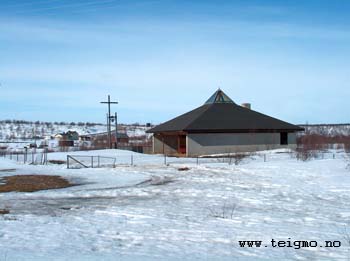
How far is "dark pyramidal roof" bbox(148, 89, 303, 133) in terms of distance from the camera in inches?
1902

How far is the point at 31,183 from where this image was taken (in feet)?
74.1

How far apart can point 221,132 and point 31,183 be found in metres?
28.4

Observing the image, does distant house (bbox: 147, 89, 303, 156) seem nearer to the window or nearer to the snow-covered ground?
the window

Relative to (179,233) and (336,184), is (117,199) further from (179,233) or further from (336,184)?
(336,184)

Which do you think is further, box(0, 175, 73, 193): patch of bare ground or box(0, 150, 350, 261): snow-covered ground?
box(0, 175, 73, 193): patch of bare ground

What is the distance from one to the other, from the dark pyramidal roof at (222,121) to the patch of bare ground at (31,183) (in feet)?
77.5

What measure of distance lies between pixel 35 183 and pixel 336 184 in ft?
46.1

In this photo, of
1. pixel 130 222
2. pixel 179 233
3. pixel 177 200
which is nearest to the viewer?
pixel 179 233

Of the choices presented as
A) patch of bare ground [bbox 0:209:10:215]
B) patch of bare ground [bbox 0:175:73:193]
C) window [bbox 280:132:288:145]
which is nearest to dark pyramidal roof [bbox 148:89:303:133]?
window [bbox 280:132:288:145]

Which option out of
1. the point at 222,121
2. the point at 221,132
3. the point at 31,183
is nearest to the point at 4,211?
the point at 31,183

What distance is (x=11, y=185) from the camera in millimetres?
21766

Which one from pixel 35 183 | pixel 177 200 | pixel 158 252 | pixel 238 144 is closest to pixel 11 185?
pixel 35 183

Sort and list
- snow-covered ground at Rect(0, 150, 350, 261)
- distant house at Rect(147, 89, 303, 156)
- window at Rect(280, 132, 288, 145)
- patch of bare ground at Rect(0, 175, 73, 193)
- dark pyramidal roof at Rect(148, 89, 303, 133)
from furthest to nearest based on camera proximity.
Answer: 1. window at Rect(280, 132, 288, 145)
2. dark pyramidal roof at Rect(148, 89, 303, 133)
3. distant house at Rect(147, 89, 303, 156)
4. patch of bare ground at Rect(0, 175, 73, 193)
5. snow-covered ground at Rect(0, 150, 350, 261)

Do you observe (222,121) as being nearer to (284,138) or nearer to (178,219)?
(284,138)
